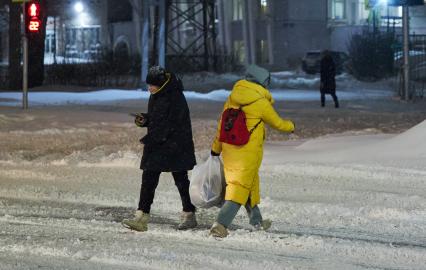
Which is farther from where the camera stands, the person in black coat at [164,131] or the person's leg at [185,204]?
the person's leg at [185,204]

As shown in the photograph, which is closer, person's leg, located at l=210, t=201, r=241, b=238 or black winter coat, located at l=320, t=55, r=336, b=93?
person's leg, located at l=210, t=201, r=241, b=238

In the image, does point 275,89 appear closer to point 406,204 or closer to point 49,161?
point 49,161

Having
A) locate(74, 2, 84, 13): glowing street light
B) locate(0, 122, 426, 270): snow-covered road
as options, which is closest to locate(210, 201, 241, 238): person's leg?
locate(0, 122, 426, 270): snow-covered road

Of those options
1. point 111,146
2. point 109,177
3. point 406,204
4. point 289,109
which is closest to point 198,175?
point 406,204

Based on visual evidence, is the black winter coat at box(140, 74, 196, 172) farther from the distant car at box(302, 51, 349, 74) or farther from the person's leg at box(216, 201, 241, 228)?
the distant car at box(302, 51, 349, 74)

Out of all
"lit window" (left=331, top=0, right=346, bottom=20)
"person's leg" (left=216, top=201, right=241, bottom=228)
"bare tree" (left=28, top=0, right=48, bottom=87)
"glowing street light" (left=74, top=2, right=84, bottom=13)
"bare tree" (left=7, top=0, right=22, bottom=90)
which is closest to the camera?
"person's leg" (left=216, top=201, right=241, bottom=228)

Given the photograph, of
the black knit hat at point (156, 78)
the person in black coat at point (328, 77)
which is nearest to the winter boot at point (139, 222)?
the black knit hat at point (156, 78)

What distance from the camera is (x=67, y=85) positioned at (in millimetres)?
30656

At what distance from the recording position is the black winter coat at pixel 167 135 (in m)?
7.19

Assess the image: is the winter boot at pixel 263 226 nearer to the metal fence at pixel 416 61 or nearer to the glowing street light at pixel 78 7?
the metal fence at pixel 416 61

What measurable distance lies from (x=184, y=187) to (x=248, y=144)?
0.92 meters

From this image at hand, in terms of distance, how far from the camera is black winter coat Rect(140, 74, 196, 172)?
23.6 feet

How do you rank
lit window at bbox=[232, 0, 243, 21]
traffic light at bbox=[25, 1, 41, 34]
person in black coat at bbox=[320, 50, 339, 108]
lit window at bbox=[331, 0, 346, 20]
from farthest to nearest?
lit window at bbox=[232, 0, 243, 21]
lit window at bbox=[331, 0, 346, 20]
person in black coat at bbox=[320, 50, 339, 108]
traffic light at bbox=[25, 1, 41, 34]

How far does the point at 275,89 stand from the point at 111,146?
19.2m
